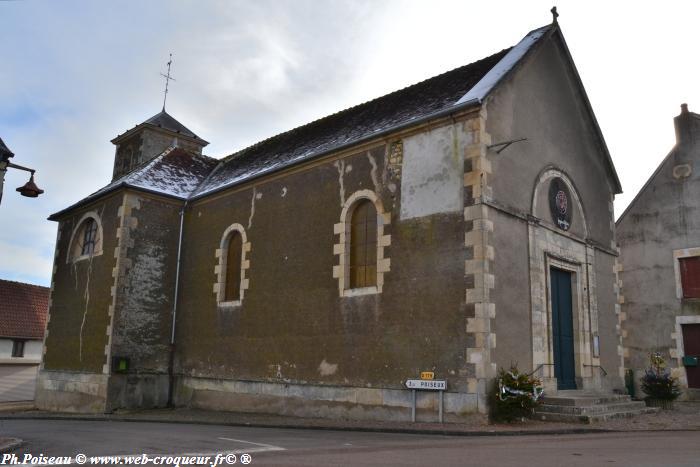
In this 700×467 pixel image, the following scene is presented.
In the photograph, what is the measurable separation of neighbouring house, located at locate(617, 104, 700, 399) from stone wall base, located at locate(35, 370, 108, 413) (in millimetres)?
15726

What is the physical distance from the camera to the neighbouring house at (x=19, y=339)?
24.8 meters

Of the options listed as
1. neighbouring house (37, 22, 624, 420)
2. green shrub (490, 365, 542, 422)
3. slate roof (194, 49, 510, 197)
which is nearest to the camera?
green shrub (490, 365, 542, 422)

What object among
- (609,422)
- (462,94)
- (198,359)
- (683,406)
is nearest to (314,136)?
(462,94)

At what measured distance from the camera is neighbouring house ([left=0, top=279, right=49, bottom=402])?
81.4 feet

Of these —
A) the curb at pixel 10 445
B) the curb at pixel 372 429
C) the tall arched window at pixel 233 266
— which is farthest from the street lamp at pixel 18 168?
the tall arched window at pixel 233 266

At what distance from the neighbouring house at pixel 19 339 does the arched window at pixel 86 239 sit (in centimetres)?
697

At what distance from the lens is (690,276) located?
18.7 metres

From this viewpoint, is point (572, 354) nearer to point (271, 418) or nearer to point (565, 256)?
point (565, 256)

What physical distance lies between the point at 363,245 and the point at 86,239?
9.95 m

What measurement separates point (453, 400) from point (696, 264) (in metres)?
12.3

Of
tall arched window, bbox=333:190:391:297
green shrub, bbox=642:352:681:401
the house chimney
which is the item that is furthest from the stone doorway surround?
the house chimney

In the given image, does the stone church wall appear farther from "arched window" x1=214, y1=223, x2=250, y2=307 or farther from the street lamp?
the street lamp

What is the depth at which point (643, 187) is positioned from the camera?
20.2m

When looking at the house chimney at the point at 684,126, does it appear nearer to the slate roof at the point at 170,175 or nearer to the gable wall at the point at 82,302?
the slate roof at the point at 170,175
